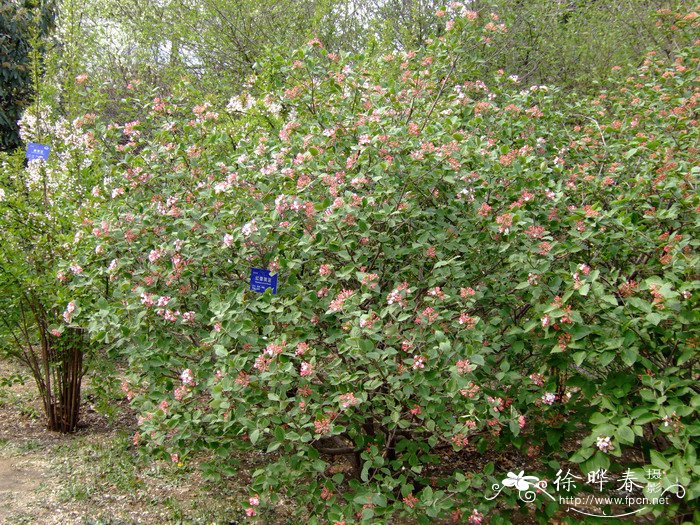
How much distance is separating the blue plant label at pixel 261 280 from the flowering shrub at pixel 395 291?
0.18ft

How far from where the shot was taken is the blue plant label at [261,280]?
257 cm

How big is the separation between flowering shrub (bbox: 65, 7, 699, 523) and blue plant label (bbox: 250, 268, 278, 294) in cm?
6

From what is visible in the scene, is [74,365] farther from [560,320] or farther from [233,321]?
[560,320]

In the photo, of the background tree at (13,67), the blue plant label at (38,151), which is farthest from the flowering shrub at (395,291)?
the background tree at (13,67)

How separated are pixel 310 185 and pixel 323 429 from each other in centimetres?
104

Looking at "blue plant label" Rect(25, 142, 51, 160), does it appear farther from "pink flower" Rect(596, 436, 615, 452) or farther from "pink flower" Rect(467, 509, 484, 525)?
"pink flower" Rect(596, 436, 615, 452)

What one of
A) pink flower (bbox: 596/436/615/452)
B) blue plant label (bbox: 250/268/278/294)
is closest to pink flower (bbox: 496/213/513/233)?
pink flower (bbox: 596/436/615/452)

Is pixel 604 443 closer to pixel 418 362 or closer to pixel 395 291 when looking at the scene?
pixel 418 362

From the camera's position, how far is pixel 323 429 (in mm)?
2287

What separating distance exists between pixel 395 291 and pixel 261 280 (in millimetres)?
603

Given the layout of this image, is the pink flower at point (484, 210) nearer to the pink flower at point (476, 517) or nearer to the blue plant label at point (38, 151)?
the pink flower at point (476, 517)

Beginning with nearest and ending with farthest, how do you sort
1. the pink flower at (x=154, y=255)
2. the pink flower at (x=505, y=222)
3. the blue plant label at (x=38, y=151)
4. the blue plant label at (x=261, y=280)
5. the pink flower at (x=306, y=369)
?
the pink flower at (x=306, y=369)
the pink flower at (x=505, y=222)
the blue plant label at (x=261, y=280)
the pink flower at (x=154, y=255)
the blue plant label at (x=38, y=151)

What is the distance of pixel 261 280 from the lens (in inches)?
101

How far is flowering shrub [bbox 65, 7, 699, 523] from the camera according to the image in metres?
2.24
